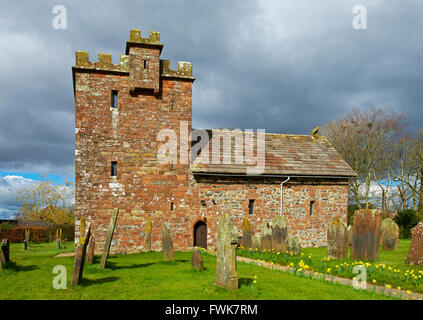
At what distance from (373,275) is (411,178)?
26450 millimetres

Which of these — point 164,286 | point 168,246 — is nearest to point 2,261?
point 168,246

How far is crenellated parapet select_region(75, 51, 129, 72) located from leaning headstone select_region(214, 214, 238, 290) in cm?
1246

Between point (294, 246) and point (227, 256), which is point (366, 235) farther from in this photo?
point (227, 256)

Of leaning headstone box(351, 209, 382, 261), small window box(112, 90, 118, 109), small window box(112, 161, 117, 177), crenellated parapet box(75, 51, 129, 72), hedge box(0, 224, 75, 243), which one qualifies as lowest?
hedge box(0, 224, 75, 243)

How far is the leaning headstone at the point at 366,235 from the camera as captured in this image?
11.7 metres

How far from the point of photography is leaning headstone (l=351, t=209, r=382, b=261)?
38.3ft

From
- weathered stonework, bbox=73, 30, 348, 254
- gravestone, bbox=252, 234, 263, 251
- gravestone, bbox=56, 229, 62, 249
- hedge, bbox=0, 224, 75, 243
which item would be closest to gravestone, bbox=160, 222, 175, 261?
weathered stonework, bbox=73, 30, 348, 254

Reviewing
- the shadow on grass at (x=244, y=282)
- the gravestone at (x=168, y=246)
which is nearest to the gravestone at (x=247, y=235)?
the gravestone at (x=168, y=246)

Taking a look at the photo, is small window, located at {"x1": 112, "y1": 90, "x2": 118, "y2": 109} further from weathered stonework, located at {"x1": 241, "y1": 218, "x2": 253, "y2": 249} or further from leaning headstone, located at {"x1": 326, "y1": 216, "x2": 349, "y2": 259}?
leaning headstone, located at {"x1": 326, "y1": 216, "x2": 349, "y2": 259}

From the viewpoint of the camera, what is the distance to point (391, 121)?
103ft

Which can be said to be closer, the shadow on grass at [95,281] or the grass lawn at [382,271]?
the shadow on grass at [95,281]

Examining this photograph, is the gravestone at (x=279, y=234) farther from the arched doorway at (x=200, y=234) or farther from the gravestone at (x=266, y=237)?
the arched doorway at (x=200, y=234)

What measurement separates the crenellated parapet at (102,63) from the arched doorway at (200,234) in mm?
9295

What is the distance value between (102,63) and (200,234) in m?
10.6
